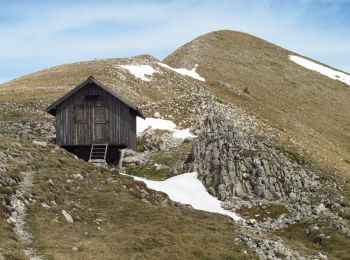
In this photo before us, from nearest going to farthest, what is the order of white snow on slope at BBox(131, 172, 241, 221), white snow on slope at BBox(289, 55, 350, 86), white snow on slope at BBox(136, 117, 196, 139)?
white snow on slope at BBox(131, 172, 241, 221)
white snow on slope at BBox(136, 117, 196, 139)
white snow on slope at BBox(289, 55, 350, 86)

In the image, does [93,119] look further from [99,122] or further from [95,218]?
[95,218]

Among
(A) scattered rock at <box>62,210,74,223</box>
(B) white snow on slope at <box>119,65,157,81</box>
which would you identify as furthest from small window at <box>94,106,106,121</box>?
(B) white snow on slope at <box>119,65,157,81</box>

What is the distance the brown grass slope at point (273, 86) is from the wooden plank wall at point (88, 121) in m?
25.9

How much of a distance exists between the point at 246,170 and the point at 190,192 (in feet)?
17.8

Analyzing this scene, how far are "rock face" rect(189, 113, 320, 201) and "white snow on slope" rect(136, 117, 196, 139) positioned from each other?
10.1 meters

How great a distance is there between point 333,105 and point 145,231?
88.8m

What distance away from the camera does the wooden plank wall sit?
173 feet

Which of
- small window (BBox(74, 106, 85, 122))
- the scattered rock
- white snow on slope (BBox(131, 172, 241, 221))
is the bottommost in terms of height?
white snow on slope (BBox(131, 172, 241, 221))

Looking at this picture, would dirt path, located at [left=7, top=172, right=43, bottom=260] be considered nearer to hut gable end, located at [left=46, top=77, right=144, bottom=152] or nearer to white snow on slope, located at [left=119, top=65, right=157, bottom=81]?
hut gable end, located at [left=46, top=77, right=144, bottom=152]

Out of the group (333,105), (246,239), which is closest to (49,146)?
(246,239)

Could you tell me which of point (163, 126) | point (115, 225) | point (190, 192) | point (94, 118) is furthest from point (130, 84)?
point (115, 225)

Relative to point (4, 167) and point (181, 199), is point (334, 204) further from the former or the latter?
point (4, 167)

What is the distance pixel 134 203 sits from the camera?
35188 mm

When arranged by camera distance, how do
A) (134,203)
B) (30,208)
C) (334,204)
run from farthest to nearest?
(334,204), (134,203), (30,208)
